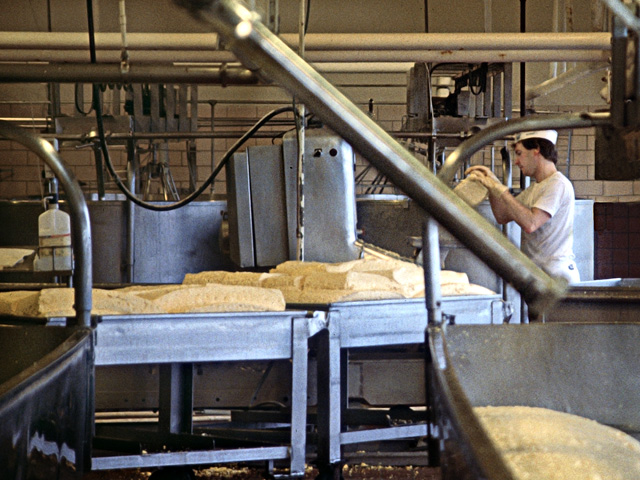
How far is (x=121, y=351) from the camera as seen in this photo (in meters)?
1.56

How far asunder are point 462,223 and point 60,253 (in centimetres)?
168

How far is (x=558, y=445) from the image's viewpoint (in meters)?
1.06

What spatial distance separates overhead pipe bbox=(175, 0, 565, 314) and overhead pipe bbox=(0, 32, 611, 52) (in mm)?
2878

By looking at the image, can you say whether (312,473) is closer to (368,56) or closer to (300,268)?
(300,268)

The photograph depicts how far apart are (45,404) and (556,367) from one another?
876 millimetres

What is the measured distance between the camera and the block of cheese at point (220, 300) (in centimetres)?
177

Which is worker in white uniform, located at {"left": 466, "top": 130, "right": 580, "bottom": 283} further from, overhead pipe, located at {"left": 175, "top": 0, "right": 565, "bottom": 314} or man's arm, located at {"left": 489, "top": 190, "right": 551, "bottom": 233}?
overhead pipe, located at {"left": 175, "top": 0, "right": 565, "bottom": 314}

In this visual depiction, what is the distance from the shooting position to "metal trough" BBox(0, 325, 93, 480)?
2.26 feet

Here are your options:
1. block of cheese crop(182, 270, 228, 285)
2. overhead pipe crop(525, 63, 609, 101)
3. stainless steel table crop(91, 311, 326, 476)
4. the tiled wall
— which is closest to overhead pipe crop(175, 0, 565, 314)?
stainless steel table crop(91, 311, 326, 476)

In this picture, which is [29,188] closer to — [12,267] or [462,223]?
[12,267]

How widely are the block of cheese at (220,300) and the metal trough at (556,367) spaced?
0.58 metres

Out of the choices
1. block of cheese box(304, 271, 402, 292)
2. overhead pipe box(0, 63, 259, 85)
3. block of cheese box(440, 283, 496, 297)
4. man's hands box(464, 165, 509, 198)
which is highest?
overhead pipe box(0, 63, 259, 85)

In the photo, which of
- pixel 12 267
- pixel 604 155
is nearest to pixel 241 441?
pixel 604 155

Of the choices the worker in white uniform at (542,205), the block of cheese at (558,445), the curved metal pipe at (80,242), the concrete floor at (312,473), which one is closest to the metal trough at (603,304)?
the worker in white uniform at (542,205)
